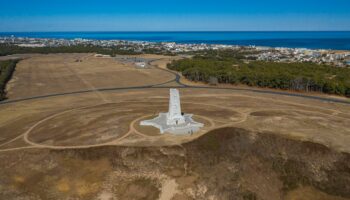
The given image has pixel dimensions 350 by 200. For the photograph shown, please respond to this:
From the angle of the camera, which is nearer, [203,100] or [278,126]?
[278,126]

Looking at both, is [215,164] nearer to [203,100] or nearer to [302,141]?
[302,141]

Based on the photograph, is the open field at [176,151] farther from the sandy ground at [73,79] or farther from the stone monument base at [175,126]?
the sandy ground at [73,79]

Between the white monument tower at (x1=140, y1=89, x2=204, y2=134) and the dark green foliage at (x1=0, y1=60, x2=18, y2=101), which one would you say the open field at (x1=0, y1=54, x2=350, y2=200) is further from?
the dark green foliage at (x1=0, y1=60, x2=18, y2=101)

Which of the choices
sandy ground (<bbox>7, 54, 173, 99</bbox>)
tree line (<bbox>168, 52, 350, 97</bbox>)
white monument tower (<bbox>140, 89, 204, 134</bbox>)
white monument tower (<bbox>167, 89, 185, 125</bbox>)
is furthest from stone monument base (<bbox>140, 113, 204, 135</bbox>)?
sandy ground (<bbox>7, 54, 173, 99</bbox>)

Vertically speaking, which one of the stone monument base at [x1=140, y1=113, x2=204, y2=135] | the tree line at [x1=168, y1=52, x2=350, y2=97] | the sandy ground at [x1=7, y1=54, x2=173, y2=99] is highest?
the tree line at [x1=168, y1=52, x2=350, y2=97]

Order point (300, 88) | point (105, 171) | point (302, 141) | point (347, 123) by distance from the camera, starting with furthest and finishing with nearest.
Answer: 1. point (300, 88)
2. point (347, 123)
3. point (302, 141)
4. point (105, 171)

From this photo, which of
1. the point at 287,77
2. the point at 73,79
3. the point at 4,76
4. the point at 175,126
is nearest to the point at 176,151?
the point at 175,126

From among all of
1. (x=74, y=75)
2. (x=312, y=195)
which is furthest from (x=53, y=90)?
(x=312, y=195)
